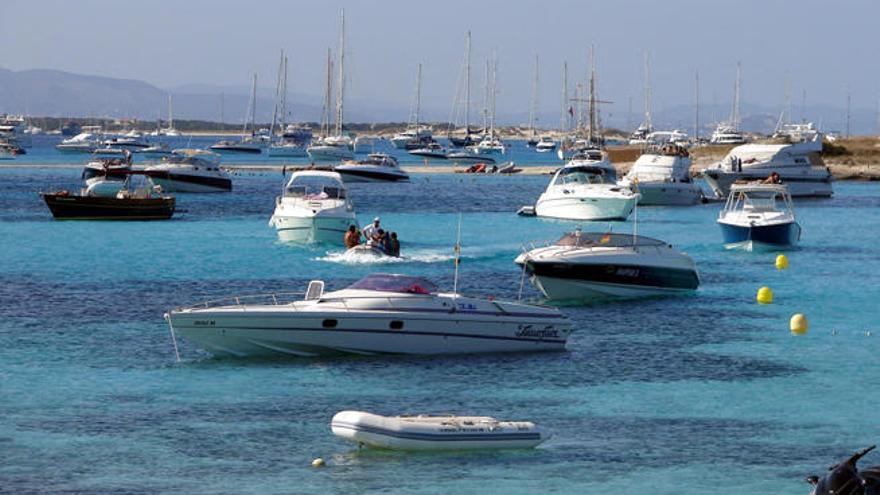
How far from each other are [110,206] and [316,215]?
19.3 metres

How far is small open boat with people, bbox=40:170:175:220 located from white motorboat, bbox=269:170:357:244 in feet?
48.5

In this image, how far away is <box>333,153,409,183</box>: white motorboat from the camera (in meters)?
130

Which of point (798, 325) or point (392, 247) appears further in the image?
point (392, 247)

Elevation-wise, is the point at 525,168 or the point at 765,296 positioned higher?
the point at 765,296

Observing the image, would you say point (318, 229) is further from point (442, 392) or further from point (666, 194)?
point (666, 194)

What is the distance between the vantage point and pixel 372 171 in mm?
132375

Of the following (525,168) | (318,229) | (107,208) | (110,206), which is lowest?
(525,168)

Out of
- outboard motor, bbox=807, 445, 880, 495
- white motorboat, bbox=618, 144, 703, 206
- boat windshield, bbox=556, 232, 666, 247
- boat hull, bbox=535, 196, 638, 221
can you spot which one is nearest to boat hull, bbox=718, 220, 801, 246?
boat hull, bbox=535, 196, 638, 221

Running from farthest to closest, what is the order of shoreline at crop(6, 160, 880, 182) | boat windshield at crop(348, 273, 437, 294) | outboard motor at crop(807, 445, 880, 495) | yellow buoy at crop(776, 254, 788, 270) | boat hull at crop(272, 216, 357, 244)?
shoreline at crop(6, 160, 880, 182) → boat hull at crop(272, 216, 357, 244) → yellow buoy at crop(776, 254, 788, 270) → boat windshield at crop(348, 273, 437, 294) → outboard motor at crop(807, 445, 880, 495)

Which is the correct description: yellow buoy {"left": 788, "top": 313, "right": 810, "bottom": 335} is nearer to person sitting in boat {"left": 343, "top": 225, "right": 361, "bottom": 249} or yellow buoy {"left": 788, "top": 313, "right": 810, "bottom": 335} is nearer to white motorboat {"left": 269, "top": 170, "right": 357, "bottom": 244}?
person sitting in boat {"left": 343, "top": 225, "right": 361, "bottom": 249}

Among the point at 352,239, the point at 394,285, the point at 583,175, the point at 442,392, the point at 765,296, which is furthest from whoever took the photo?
the point at 583,175

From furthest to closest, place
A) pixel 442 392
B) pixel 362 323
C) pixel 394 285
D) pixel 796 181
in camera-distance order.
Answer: pixel 796 181
pixel 394 285
pixel 362 323
pixel 442 392

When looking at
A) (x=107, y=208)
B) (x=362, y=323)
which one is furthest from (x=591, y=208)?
(x=362, y=323)

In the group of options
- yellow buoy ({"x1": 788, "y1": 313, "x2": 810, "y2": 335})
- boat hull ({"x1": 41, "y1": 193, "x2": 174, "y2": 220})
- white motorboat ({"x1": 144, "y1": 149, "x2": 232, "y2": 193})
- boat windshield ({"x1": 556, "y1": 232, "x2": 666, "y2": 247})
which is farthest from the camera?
white motorboat ({"x1": 144, "y1": 149, "x2": 232, "y2": 193})
